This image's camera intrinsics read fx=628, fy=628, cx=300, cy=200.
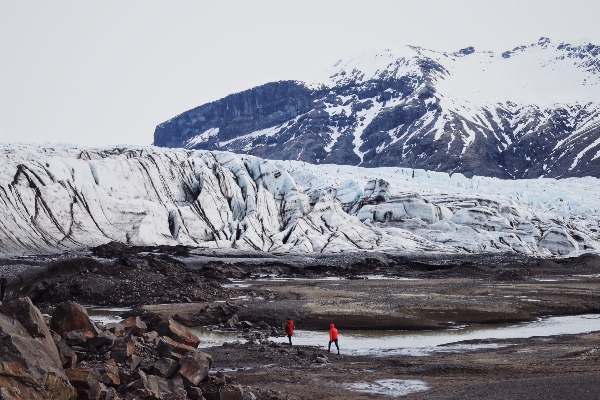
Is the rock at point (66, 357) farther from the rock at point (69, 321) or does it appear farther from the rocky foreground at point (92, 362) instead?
the rock at point (69, 321)

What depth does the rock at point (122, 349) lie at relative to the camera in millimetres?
15281

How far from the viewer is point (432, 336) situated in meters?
28.7

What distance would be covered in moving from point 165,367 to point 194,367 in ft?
2.30

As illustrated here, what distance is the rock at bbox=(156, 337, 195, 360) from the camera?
1567cm

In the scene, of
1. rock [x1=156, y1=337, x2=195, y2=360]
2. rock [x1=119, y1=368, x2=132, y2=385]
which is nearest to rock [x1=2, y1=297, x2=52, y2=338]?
rock [x1=119, y1=368, x2=132, y2=385]

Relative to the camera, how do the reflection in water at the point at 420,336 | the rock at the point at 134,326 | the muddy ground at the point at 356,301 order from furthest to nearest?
the reflection in water at the point at 420,336 < the rock at the point at 134,326 < the muddy ground at the point at 356,301

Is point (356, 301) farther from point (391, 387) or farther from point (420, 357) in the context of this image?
point (391, 387)

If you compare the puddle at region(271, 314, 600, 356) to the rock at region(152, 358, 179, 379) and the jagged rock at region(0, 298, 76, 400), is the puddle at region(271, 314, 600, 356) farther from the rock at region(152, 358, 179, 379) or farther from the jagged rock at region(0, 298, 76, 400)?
the jagged rock at region(0, 298, 76, 400)

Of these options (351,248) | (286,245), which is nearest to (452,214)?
(351,248)

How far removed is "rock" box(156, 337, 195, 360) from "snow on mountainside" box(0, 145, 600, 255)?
170 ft

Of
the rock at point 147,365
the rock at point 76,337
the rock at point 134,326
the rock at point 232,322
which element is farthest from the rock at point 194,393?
the rock at point 232,322

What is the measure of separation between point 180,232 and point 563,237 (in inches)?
2336

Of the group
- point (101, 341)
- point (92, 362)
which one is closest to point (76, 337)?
point (101, 341)

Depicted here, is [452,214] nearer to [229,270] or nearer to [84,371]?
[229,270]
